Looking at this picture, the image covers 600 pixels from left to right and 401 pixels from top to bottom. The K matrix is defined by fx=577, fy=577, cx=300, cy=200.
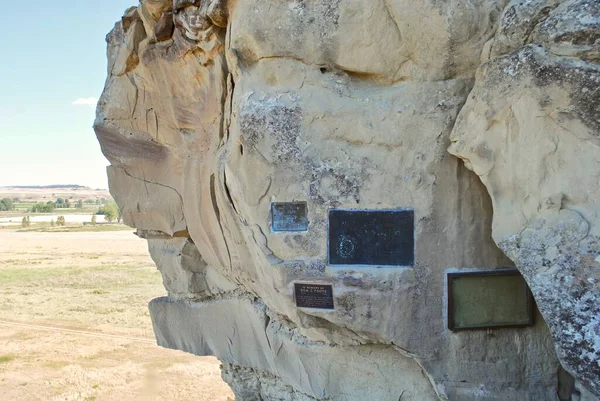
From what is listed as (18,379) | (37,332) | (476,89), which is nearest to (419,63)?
(476,89)

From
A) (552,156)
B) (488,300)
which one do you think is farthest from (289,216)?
(552,156)

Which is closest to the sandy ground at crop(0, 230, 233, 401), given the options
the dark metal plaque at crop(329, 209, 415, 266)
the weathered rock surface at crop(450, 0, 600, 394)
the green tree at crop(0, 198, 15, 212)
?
the dark metal plaque at crop(329, 209, 415, 266)

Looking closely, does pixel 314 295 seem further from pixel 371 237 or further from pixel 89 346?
pixel 89 346

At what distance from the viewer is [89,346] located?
10.7 metres

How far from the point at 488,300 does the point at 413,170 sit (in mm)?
964

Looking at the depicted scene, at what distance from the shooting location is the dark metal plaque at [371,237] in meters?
3.67

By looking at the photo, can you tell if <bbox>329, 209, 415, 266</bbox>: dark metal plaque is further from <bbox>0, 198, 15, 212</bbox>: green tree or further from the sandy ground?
<bbox>0, 198, 15, 212</bbox>: green tree

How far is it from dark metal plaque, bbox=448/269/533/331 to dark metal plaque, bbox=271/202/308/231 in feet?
3.31

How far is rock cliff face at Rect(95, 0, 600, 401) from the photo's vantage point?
298cm

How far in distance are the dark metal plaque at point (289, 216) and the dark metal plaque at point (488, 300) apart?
1009 millimetres

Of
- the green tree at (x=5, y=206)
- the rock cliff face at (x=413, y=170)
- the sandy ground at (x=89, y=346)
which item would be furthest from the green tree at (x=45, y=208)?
the rock cliff face at (x=413, y=170)

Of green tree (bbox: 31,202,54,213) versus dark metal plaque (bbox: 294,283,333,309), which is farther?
green tree (bbox: 31,202,54,213)

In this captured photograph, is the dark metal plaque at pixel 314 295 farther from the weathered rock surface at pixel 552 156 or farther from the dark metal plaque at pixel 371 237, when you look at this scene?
the weathered rock surface at pixel 552 156

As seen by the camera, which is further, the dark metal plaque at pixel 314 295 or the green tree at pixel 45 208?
the green tree at pixel 45 208
